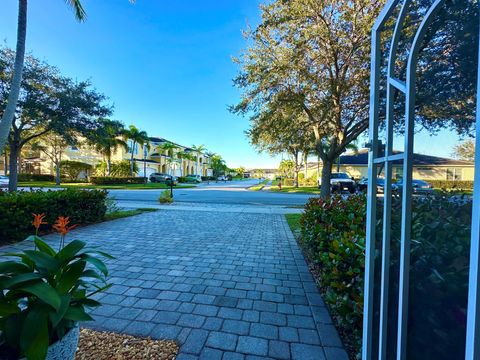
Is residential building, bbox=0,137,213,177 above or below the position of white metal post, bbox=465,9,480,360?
above

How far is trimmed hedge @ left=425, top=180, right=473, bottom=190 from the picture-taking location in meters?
0.94

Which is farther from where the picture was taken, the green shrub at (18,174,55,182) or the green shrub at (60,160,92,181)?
the green shrub at (60,160,92,181)

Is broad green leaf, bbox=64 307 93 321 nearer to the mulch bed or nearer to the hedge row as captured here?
the mulch bed

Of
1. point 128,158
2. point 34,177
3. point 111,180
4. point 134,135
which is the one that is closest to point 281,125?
point 111,180

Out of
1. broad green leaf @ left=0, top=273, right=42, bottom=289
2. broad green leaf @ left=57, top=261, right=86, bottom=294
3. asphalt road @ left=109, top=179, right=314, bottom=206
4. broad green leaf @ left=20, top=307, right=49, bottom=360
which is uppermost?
broad green leaf @ left=0, top=273, right=42, bottom=289

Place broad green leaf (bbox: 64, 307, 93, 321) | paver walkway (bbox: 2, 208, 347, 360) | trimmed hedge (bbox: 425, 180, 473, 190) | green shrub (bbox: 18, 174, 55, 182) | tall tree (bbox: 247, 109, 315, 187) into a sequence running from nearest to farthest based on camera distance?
1. trimmed hedge (bbox: 425, 180, 473, 190)
2. broad green leaf (bbox: 64, 307, 93, 321)
3. paver walkway (bbox: 2, 208, 347, 360)
4. tall tree (bbox: 247, 109, 315, 187)
5. green shrub (bbox: 18, 174, 55, 182)

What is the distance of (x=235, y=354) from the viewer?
6.71ft

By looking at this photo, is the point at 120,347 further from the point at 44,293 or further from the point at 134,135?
the point at 134,135

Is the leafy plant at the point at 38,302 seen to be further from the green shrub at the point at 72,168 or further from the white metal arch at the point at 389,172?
the green shrub at the point at 72,168

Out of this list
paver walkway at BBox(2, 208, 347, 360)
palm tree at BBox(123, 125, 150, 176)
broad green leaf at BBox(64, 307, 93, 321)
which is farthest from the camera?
palm tree at BBox(123, 125, 150, 176)

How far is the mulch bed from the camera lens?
1.98 meters

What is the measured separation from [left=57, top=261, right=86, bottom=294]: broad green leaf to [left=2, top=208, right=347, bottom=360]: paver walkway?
96cm

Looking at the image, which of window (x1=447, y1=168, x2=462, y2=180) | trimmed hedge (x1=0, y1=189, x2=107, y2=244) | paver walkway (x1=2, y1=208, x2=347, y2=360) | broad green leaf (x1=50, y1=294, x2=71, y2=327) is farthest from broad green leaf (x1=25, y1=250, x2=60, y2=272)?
trimmed hedge (x1=0, y1=189, x2=107, y2=244)

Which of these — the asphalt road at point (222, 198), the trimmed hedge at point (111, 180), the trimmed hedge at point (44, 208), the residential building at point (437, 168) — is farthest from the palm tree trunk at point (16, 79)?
the trimmed hedge at point (111, 180)
